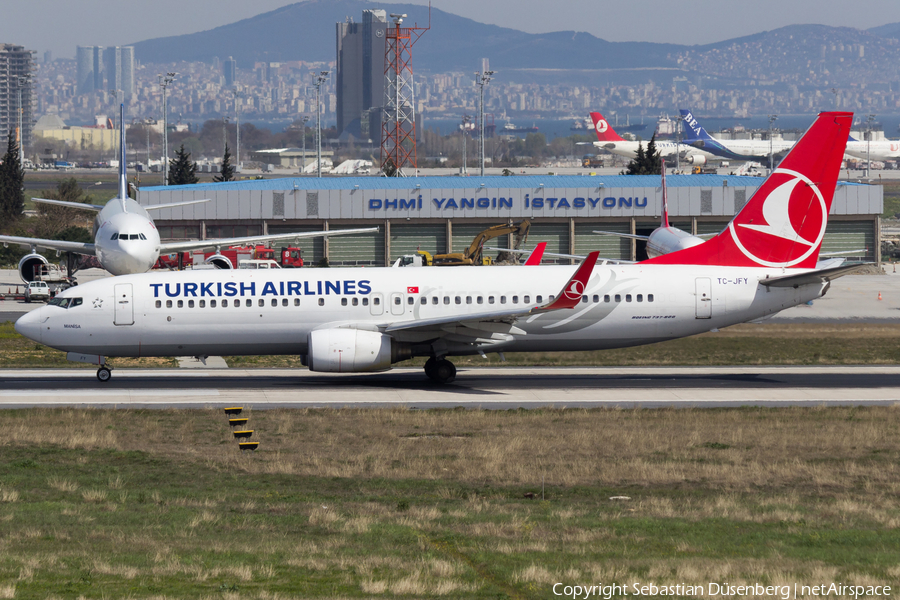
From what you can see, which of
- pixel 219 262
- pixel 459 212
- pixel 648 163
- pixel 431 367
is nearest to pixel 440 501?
pixel 431 367

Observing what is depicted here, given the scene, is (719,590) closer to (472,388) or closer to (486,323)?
(486,323)

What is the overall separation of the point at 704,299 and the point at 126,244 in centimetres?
3183

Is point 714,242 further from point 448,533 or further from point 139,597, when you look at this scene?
point 139,597

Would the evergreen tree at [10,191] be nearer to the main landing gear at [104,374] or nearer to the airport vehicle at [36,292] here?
the airport vehicle at [36,292]

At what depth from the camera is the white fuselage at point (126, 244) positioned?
56312 mm

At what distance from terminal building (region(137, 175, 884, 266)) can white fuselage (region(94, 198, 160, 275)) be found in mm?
31280

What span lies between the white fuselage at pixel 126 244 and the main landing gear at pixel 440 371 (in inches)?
949

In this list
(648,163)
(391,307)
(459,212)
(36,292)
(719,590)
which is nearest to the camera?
(719,590)

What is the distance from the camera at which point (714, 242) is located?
40.2 m

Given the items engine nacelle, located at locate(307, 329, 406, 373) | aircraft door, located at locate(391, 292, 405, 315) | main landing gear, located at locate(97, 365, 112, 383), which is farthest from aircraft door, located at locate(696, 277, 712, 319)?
main landing gear, located at locate(97, 365, 112, 383)

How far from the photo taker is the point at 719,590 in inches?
554

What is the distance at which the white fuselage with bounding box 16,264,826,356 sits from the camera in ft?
123

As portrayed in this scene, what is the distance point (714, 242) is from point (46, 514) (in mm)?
27692

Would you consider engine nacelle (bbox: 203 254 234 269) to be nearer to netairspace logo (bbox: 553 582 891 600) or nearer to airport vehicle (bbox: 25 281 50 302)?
airport vehicle (bbox: 25 281 50 302)
